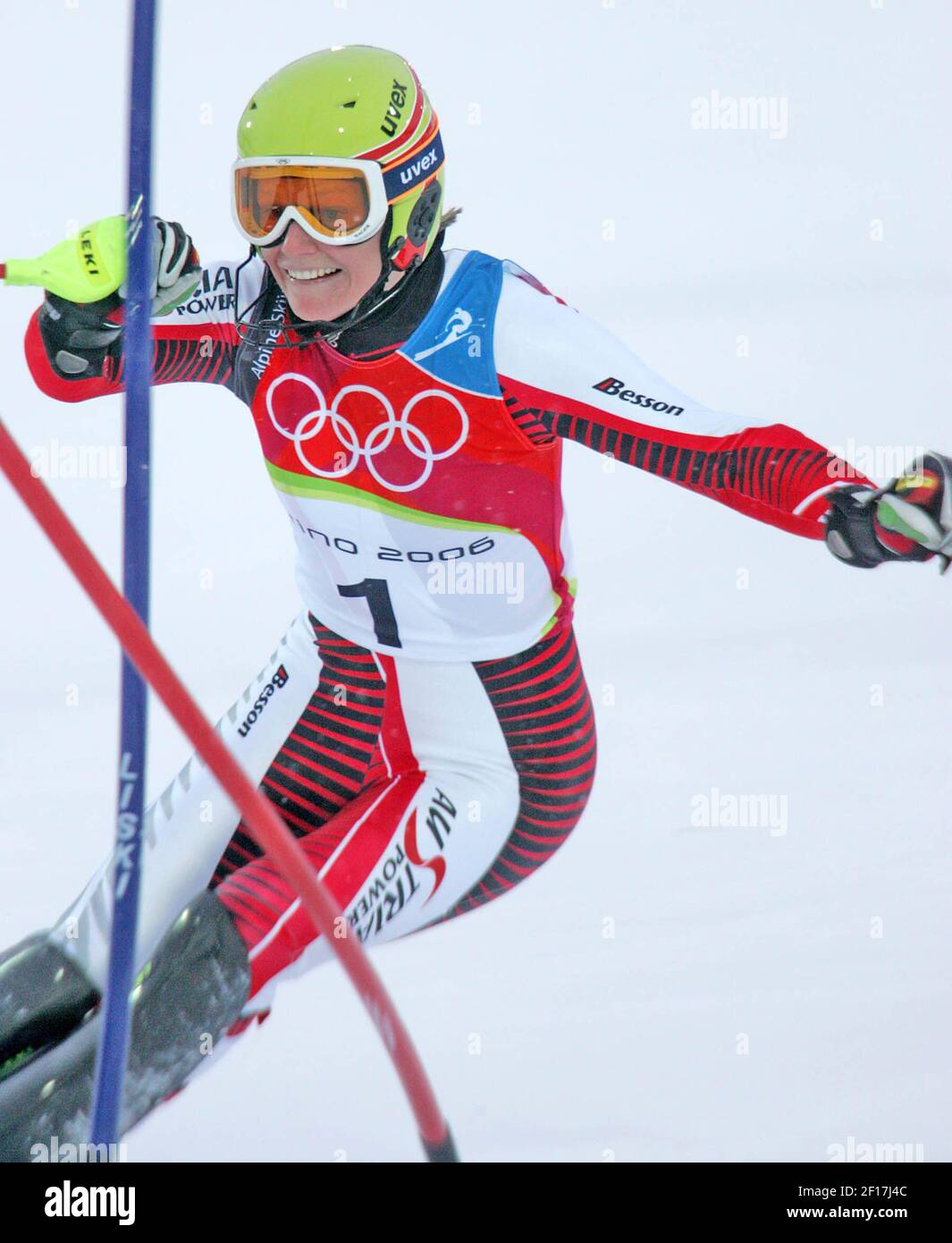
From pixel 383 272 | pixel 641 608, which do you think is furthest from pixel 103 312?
pixel 641 608

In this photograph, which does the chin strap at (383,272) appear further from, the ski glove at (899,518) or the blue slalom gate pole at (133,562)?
the ski glove at (899,518)

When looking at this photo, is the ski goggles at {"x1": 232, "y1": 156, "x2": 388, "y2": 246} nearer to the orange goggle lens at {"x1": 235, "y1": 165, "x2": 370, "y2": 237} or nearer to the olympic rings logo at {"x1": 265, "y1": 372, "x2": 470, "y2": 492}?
the orange goggle lens at {"x1": 235, "y1": 165, "x2": 370, "y2": 237}

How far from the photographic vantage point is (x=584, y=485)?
18.1 ft

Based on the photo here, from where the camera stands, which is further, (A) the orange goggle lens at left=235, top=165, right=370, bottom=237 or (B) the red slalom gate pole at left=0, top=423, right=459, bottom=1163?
(A) the orange goggle lens at left=235, top=165, right=370, bottom=237

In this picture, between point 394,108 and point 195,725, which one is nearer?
point 195,725

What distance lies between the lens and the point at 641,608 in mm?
5172

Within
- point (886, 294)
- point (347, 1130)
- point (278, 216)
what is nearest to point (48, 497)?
point (278, 216)

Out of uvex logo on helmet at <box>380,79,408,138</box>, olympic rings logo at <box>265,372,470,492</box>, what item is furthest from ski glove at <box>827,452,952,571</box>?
uvex logo on helmet at <box>380,79,408,138</box>

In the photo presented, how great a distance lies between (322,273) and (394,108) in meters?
0.30

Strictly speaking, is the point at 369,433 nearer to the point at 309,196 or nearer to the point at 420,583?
the point at 420,583

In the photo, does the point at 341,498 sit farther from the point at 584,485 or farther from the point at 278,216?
the point at 584,485

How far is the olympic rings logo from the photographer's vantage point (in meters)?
3.18

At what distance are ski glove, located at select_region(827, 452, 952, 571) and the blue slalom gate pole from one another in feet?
3.51

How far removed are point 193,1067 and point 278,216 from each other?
143cm
